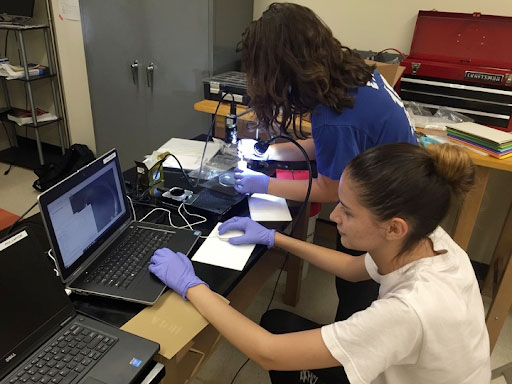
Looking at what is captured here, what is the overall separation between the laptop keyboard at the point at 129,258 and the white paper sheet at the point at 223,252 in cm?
12

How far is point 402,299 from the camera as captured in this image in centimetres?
79

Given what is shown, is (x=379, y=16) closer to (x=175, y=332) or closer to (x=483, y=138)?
(x=483, y=138)

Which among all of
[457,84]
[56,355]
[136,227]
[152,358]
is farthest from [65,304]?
[457,84]

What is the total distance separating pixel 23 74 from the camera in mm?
3031

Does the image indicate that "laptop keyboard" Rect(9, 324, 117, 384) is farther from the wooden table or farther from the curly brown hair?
the wooden table

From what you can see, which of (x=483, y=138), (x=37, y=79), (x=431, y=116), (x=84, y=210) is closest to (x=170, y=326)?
(x=84, y=210)

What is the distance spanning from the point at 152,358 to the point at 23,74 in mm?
2928

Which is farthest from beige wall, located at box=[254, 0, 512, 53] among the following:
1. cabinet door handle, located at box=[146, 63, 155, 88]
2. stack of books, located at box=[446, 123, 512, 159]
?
cabinet door handle, located at box=[146, 63, 155, 88]

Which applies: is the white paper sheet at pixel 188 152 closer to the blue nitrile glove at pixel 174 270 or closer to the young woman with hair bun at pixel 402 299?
the blue nitrile glove at pixel 174 270

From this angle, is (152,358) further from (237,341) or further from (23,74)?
(23,74)

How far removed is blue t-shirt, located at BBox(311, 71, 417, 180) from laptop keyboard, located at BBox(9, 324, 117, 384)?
2.52ft

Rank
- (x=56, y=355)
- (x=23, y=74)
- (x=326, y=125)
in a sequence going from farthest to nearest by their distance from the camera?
(x=23, y=74) → (x=326, y=125) → (x=56, y=355)

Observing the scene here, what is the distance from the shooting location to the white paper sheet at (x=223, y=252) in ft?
3.79

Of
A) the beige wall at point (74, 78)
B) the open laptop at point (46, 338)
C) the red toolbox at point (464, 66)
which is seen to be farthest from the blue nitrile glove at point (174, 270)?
the beige wall at point (74, 78)
